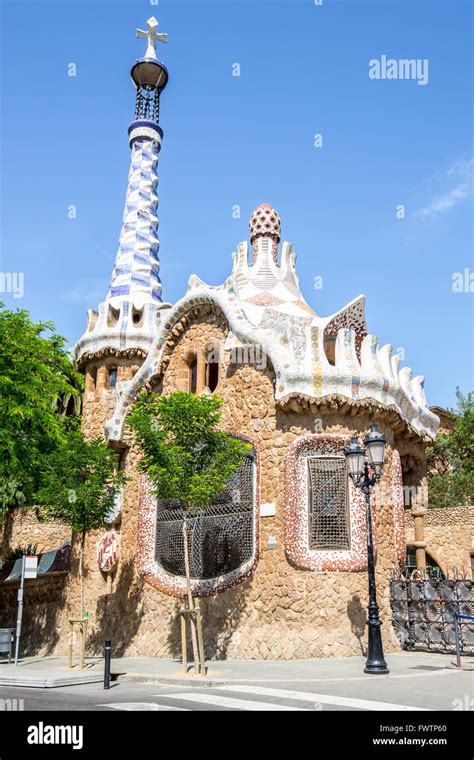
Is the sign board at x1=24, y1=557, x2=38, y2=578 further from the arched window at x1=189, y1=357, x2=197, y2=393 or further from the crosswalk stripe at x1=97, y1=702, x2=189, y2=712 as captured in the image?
the crosswalk stripe at x1=97, y1=702, x2=189, y2=712

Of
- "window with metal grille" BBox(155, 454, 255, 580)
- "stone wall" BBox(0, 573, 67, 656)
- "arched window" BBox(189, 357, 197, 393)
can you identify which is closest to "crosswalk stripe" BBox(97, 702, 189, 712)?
"window with metal grille" BBox(155, 454, 255, 580)

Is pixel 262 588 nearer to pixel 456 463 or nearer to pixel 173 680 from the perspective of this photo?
pixel 173 680

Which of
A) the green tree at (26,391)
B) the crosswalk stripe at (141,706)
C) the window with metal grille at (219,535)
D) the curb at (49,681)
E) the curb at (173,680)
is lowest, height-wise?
the curb at (49,681)

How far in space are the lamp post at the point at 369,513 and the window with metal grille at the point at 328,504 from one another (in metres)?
1.95

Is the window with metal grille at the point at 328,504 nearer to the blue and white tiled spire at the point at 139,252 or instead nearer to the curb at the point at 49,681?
the curb at the point at 49,681

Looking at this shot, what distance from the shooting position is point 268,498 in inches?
534

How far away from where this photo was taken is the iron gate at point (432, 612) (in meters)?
12.0

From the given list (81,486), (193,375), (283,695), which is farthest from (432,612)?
(193,375)

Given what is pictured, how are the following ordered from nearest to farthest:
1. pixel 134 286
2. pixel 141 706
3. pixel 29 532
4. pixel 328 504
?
pixel 141 706, pixel 328 504, pixel 134 286, pixel 29 532

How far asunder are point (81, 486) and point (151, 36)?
700 inches

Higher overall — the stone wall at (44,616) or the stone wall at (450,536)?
the stone wall at (450,536)

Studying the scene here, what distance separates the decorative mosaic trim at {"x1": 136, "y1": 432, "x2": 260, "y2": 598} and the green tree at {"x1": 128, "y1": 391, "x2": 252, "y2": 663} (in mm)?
1272

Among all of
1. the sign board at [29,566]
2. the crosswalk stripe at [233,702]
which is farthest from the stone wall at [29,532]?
the crosswalk stripe at [233,702]
